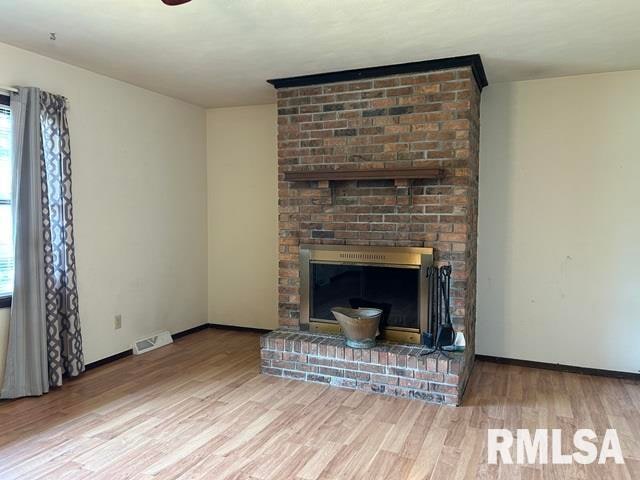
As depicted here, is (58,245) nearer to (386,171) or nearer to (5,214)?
(5,214)

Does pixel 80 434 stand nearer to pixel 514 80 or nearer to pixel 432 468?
pixel 432 468

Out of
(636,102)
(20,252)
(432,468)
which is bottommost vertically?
(432,468)

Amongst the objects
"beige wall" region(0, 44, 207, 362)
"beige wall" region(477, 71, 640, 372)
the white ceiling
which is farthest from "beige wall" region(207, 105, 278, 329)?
"beige wall" region(477, 71, 640, 372)

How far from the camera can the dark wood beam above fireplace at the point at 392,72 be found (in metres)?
3.17

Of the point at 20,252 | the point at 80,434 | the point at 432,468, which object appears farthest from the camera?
the point at 20,252

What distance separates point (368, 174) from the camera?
11.0ft

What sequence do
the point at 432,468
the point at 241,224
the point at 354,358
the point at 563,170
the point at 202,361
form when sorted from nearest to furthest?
1. the point at 432,468
2. the point at 354,358
3. the point at 563,170
4. the point at 202,361
5. the point at 241,224

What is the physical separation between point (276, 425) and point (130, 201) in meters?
2.36

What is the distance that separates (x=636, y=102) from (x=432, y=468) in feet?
10.0

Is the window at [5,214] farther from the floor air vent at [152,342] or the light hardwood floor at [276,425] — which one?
the floor air vent at [152,342]

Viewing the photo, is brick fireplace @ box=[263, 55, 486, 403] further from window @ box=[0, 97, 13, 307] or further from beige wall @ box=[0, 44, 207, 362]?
window @ box=[0, 97, 13, 307]

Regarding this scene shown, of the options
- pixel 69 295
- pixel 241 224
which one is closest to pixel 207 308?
pixel 241 224

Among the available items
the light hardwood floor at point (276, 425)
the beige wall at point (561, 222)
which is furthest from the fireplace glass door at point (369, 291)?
the beige wall at point (561, 222)

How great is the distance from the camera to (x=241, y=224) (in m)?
4.81
